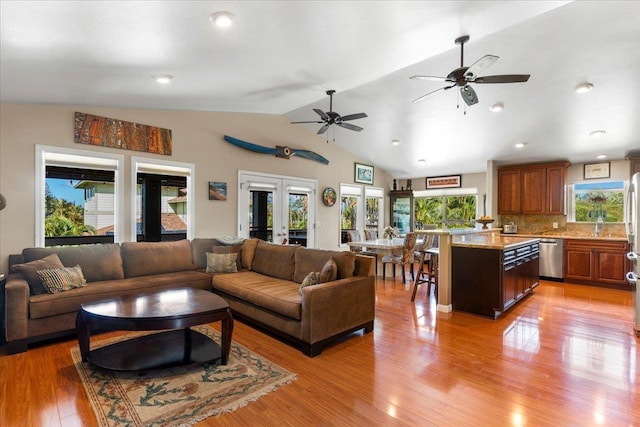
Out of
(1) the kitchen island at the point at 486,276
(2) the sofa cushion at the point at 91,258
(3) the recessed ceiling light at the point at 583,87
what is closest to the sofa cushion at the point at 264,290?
(2) the sofa cushion at the point at 91,258

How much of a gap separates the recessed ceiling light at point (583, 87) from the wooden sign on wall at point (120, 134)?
19.2ft

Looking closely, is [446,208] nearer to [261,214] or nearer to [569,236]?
[569,236]

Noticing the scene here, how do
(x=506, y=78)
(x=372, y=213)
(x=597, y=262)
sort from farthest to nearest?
(x=372, y=213) < (x=597, y=262) < (x=506, y=78)

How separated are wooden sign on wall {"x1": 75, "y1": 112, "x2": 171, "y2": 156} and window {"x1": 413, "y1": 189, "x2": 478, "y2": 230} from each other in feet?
20.8

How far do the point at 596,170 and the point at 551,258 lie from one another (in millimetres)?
1991

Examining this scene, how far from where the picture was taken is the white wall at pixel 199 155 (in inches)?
151

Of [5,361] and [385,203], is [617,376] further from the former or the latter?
[385,203]

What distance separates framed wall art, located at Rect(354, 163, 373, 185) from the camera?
8.47m

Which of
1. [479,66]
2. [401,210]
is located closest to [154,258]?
[479,66]

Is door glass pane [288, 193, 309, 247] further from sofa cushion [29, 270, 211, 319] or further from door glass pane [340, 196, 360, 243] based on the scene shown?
sofa cushion [29, 270, 211, 319]

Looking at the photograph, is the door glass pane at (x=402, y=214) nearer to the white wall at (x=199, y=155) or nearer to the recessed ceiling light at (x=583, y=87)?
the white wall at (x=199, y=155)

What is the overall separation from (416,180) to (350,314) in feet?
22.6

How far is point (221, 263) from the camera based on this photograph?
4.69m

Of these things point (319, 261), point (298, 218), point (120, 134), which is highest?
point (120, 134)
